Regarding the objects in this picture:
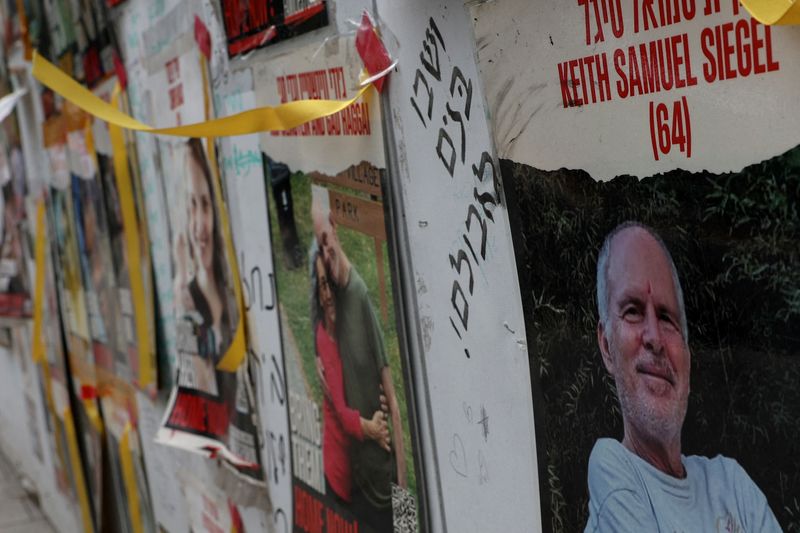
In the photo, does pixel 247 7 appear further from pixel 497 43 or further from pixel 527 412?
pixel 527 412

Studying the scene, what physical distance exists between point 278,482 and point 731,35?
1616 millimetres

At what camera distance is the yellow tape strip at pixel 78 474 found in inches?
184

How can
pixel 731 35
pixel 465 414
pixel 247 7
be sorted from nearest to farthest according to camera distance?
1. pixel 731 35
2. pixel 465 414
3. pixel 247 7

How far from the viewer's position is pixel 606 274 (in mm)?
1125

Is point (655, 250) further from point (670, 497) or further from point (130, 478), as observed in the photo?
point (130, 478)

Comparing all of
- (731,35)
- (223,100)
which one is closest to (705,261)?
(731,35)

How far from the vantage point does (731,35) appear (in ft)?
3.00

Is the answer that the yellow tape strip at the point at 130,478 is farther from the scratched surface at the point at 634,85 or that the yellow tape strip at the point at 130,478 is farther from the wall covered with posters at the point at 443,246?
the scratched surface at the point at 634,85

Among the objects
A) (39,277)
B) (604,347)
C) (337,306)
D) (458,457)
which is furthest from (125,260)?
(604,347)

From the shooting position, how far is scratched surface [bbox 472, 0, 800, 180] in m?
0.90

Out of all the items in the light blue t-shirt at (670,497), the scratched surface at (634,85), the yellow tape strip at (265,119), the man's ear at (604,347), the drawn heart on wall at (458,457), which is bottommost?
the drawn heart on wall at (458,457)

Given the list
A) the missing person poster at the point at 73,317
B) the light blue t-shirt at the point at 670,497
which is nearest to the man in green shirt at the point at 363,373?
the light blue t-shirt at the point at 670,497

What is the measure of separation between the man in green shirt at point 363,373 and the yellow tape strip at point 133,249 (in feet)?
4.84

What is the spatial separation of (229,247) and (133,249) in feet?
3.06
